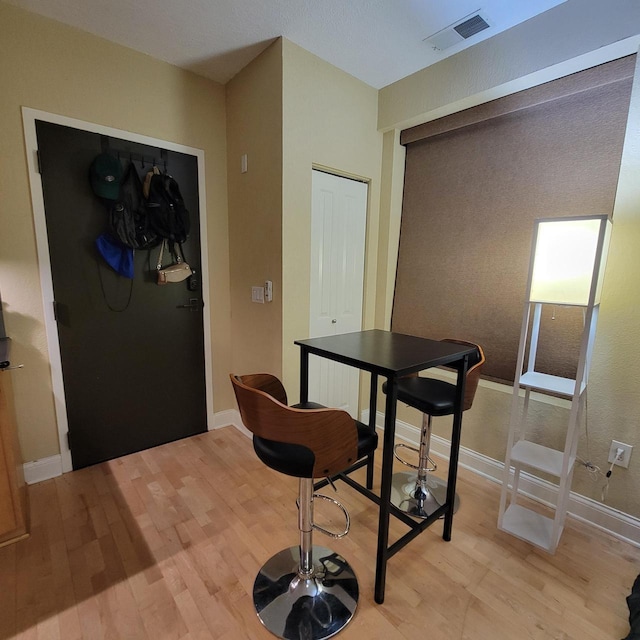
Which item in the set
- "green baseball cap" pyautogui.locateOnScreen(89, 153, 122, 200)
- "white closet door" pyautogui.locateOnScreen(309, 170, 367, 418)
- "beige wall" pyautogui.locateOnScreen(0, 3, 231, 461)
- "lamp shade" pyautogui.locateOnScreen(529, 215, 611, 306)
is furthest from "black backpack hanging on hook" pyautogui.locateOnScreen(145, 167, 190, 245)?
"lamp shade" pyautogui.locateOnScreen(529, 215, 611, 306)

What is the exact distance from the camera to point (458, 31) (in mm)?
1898

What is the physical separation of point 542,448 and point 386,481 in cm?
107

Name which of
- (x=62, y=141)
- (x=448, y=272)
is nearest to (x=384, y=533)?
(x=448, y=272)

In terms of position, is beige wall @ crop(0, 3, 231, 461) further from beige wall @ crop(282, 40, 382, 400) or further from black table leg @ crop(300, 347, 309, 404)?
black table leg @ crop(300, 347, 309, 404)

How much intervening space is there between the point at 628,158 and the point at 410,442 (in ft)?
7.21

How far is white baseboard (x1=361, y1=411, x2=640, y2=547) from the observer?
175cm

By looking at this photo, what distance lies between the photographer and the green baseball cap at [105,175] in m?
2.06

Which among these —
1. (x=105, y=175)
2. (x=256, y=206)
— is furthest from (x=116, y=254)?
(x=256, y=206)

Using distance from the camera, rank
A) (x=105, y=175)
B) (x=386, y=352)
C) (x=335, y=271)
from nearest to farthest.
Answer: (x=386, y=352), (x=105, y=175), (x=335, y=271)

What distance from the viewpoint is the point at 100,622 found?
1.30m

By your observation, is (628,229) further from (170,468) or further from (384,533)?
(170,468)

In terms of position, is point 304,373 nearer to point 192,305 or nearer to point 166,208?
point 192,305

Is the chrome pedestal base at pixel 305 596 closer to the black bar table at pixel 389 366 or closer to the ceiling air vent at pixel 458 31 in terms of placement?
the black bar table at pixel 389 366

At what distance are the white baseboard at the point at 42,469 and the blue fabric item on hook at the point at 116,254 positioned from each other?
4.16 feet
